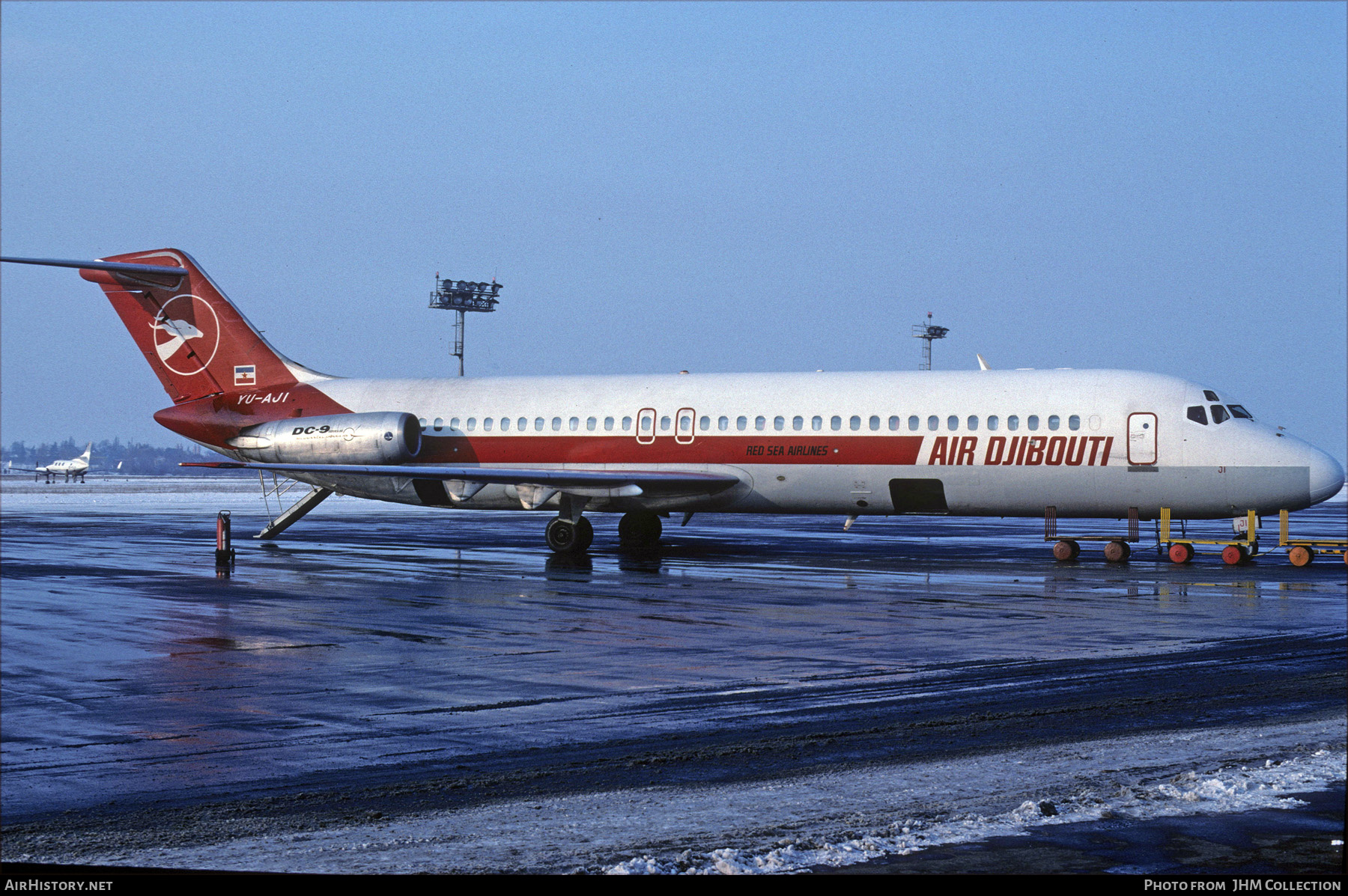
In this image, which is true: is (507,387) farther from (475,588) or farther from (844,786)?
(844,786)

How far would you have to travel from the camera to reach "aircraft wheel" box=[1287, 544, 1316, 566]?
2286cm

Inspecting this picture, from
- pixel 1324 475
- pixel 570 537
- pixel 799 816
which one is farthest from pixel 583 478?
pixel 799 816

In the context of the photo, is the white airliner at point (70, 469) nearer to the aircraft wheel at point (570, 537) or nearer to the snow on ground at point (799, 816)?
the aircraft wheel at point (570, 537)

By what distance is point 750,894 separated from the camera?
3.79 m

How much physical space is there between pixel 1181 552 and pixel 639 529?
10.9 m

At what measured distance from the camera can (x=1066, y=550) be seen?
971 inches

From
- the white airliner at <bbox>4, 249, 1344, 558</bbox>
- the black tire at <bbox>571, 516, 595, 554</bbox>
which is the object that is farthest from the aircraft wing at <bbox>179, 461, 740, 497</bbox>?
the black tire at <bbox>571, 516, 595, 554</bbox>

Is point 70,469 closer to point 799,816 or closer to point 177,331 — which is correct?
point 177,331

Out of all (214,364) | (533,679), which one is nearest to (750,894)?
(533,679)

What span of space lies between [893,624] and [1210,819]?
8.51m

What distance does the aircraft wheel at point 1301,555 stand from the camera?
2286cm

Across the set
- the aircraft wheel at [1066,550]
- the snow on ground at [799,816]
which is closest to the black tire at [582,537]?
the aircraft wheel at [1066,550]

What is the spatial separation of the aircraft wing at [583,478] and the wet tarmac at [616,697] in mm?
3962

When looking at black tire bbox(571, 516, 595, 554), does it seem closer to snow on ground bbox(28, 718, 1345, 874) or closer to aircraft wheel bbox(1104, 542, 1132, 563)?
aircraft wheel bbox(1104, 542, 1132, 563)
